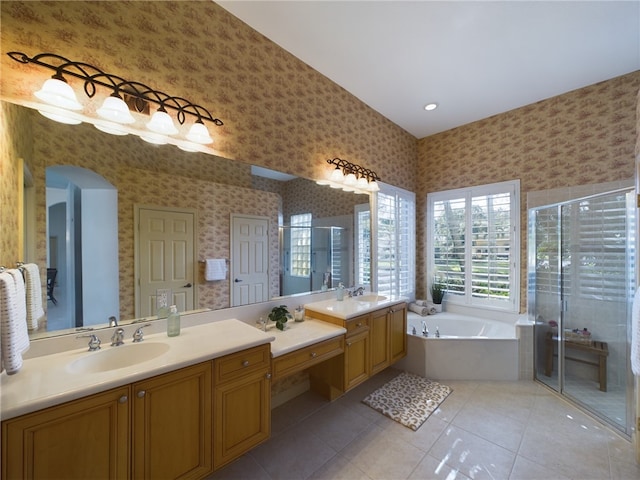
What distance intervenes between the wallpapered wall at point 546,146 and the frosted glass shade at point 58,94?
3859 mm

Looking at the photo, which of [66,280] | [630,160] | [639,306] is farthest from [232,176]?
[630,160]

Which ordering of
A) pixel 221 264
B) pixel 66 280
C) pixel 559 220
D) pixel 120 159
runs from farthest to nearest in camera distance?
pixel 559 220 < pixel 221 264 < pixel 120 159 < pixel 66 280

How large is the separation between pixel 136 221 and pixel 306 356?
1.38m

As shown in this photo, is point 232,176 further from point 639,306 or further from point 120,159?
point 639,306

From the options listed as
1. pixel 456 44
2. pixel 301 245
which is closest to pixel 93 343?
pixel 301 245

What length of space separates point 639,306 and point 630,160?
1.80 metres

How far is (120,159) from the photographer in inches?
60.2

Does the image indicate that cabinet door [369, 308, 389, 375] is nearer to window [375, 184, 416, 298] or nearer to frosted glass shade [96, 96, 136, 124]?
window [375, 184, 416, 298]

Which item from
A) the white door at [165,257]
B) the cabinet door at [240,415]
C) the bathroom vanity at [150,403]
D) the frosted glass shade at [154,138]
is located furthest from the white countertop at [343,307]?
the frosted glass shade at [154,138]

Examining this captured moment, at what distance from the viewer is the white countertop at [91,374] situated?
923 millimetres

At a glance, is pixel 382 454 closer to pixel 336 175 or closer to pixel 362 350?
pixel 362 350

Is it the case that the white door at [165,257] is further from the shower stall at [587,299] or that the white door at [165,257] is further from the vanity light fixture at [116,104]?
the shower stall at [587,299]

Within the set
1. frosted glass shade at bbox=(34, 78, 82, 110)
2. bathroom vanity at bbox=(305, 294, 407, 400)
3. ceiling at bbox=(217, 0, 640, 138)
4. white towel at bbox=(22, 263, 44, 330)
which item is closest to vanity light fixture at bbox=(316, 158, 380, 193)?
ceiling at bbox=(217, 0, 640, 138)

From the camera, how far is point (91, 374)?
1090 mm
